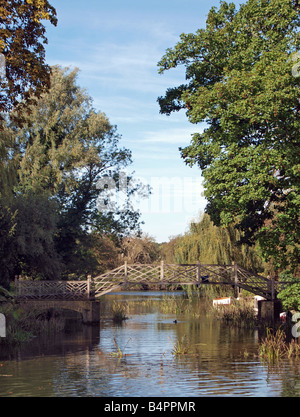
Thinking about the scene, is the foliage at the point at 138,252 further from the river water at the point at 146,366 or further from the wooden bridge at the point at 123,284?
the river water at the point at 146,366

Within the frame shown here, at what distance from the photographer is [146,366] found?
58.3 feet

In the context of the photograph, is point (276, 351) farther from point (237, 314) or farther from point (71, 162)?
point (71, 162)

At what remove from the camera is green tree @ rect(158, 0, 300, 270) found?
19234 millimetres

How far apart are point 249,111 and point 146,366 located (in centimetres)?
853

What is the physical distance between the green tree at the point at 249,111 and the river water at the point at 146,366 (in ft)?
14.1

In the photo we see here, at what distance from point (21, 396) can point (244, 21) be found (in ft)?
55.8

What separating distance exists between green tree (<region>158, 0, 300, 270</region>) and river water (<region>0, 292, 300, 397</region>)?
429 cm

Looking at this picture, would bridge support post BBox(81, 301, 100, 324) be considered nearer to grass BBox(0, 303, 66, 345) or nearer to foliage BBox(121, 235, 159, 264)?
grass BBox(0, 303, 66, 345)

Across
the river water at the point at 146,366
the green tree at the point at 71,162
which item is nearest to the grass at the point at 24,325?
the river water at the point at 146,366

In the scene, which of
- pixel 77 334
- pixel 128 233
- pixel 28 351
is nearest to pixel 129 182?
pixel 128 233

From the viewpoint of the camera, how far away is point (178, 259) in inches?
1735

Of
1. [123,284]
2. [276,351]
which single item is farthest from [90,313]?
[276,351]

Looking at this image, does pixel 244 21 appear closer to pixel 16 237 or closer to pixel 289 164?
pixel 289 164

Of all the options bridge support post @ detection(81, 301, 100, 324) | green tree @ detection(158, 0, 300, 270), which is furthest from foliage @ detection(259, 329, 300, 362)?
bridge support post @ detection(81, 301, 100, 324)
